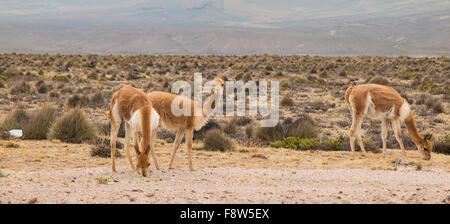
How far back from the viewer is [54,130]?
1333cm

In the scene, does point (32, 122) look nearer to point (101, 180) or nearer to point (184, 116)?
point (184, 116)

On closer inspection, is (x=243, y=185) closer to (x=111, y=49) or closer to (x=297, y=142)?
(x=297, y=142)

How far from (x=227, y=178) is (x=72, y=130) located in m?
6.47

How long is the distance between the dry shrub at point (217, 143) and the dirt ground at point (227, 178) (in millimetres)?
311

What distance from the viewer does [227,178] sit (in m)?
8.47

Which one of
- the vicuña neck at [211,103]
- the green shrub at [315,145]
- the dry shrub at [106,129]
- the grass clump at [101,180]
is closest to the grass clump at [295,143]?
the green shrub at [315,145]

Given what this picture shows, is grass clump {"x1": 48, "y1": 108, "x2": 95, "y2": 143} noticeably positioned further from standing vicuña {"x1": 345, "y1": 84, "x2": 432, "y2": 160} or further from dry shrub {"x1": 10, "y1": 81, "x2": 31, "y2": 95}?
dry shrub {"x1": 10, "y1": 81, "x2": 31, "y2": 95}

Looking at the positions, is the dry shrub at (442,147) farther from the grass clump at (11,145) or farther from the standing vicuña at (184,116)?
the grass clump at (11,145)

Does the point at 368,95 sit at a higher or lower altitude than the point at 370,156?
higher

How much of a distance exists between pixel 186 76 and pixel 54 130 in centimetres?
2219

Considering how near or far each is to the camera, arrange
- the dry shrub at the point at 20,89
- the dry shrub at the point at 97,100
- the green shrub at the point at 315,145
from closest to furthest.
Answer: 1. the green shrub at the point at 315,145
2. the dry shrub at the point at 97,100
3. the dry shrub at the point at 20,89

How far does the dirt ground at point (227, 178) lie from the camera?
264 inches

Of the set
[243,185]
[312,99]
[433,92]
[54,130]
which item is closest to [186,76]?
[312,99]

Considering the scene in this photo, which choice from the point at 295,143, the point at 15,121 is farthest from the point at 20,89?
the point at 295,143
